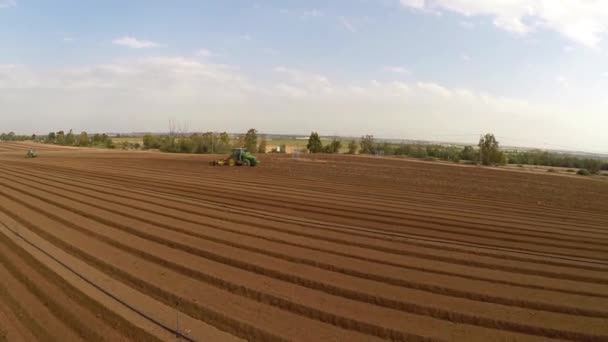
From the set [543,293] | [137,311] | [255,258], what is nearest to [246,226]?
[255,258]

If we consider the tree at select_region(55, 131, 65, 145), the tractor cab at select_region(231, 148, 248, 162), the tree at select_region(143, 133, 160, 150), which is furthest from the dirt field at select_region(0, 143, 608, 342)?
the tree at select_region(55, 131, 65, 145)

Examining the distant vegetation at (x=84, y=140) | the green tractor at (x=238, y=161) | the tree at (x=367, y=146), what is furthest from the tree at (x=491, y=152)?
the distant vegetation at (x=84, y=140)

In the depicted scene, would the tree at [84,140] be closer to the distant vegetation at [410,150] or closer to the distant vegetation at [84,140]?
the distant vegetation at [84,140]

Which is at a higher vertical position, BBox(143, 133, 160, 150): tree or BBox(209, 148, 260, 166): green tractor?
BBox(143, 133, 160, 150): tree

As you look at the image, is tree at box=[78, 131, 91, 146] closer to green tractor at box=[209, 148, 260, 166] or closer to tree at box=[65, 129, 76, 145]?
tree at box=[65, 129, 76, 145]

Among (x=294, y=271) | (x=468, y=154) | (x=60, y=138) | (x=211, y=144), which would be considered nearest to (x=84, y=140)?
(x=60, y=138)

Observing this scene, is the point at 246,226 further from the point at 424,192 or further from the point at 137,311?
the point at 424,192

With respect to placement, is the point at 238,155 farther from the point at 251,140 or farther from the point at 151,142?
the point at 151,142
